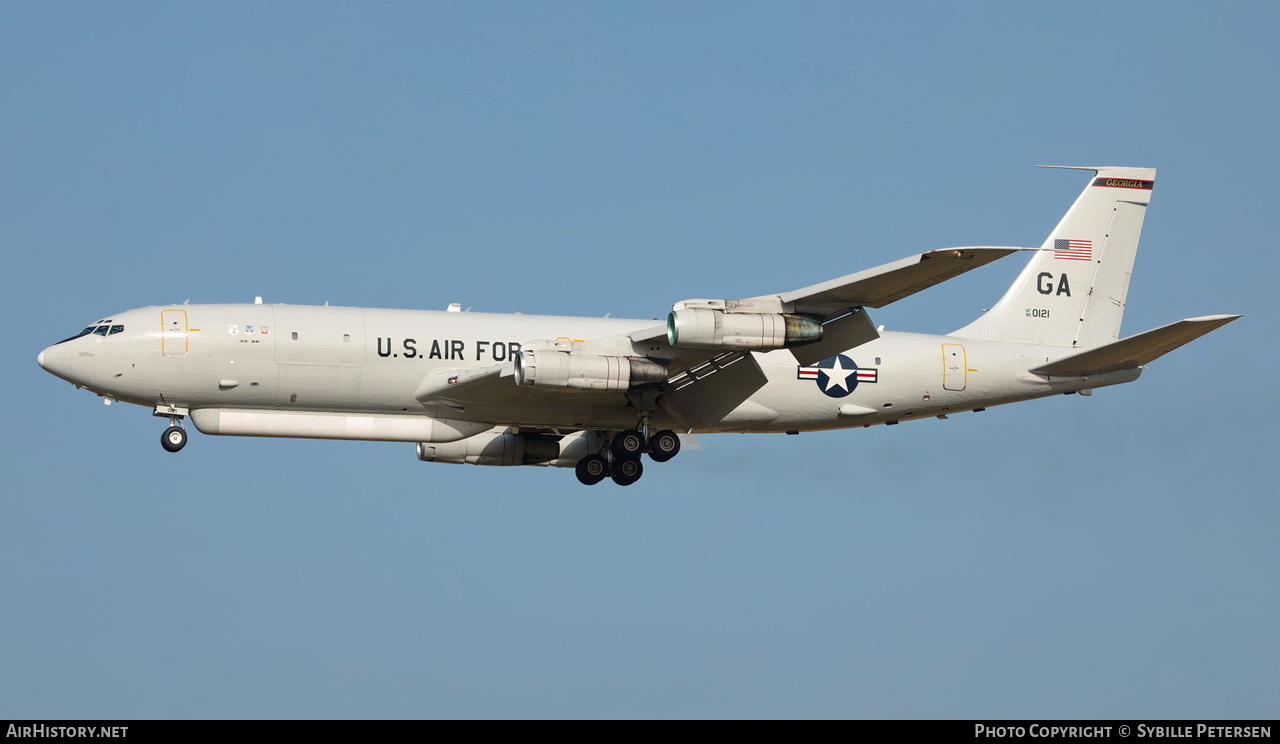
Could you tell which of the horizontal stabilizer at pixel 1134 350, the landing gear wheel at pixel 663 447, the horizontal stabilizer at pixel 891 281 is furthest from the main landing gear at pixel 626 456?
the horizontal stabilizer at pixel 1134 350

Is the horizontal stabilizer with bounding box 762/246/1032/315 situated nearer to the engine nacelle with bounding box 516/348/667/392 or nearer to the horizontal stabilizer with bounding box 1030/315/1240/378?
the engine nacelle with bounding box 516/348/667/392

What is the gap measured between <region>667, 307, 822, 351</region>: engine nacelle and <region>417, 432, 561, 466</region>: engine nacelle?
933 cm

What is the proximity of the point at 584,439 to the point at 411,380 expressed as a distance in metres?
6.35

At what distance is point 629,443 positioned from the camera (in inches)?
1572

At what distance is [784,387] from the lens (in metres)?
40.4

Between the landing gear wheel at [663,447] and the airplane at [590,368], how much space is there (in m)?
0.05

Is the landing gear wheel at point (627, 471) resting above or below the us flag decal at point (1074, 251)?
below

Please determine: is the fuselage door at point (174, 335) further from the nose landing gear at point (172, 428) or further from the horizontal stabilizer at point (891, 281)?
the horizontal stabilizer at point (891, 281)

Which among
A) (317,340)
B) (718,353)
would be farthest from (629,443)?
(317,340)

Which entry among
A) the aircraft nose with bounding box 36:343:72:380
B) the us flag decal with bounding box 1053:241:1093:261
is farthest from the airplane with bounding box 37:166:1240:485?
the us flag decal with bounding box 1053:241:1093:261

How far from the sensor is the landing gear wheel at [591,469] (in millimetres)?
41219
